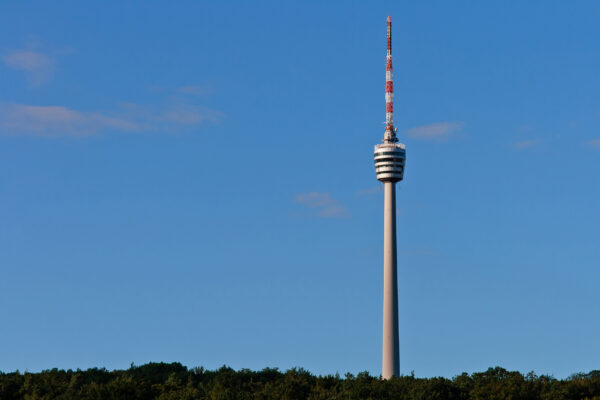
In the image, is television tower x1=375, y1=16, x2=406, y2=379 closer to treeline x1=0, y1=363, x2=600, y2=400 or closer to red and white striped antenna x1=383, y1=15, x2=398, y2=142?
red and white striped antenna x1=383, y1=15, x2=398, y2=142

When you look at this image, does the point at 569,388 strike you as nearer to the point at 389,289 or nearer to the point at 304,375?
the point at 304,375

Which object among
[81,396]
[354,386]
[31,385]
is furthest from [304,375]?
[31,385]

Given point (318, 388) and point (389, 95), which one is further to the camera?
point (389, 95)

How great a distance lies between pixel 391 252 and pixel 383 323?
13754 millimetres

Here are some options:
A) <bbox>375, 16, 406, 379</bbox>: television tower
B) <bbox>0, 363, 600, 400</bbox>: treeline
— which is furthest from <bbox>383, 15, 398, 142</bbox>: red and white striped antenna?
<bbox>0, 363, 600, 400</bbox>: treeline

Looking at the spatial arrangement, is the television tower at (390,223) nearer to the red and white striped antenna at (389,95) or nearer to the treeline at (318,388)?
the red and white striped antenna at (389,95)

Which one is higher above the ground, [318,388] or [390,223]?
[390,223]

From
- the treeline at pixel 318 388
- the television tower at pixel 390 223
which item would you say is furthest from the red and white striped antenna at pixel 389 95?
the treeline at pixel 318 388

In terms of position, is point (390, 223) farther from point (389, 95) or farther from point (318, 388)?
point (318, 388)

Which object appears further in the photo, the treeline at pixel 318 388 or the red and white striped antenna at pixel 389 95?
the red and white striped antenna at pixel 389 95

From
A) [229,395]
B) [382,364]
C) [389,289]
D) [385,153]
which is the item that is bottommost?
[229,395]

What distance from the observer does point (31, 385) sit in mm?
74938

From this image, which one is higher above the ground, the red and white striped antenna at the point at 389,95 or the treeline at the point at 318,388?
the red and white striped antenna at the point at 389,95

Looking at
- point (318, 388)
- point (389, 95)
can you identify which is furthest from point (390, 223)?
point (318, 388)
